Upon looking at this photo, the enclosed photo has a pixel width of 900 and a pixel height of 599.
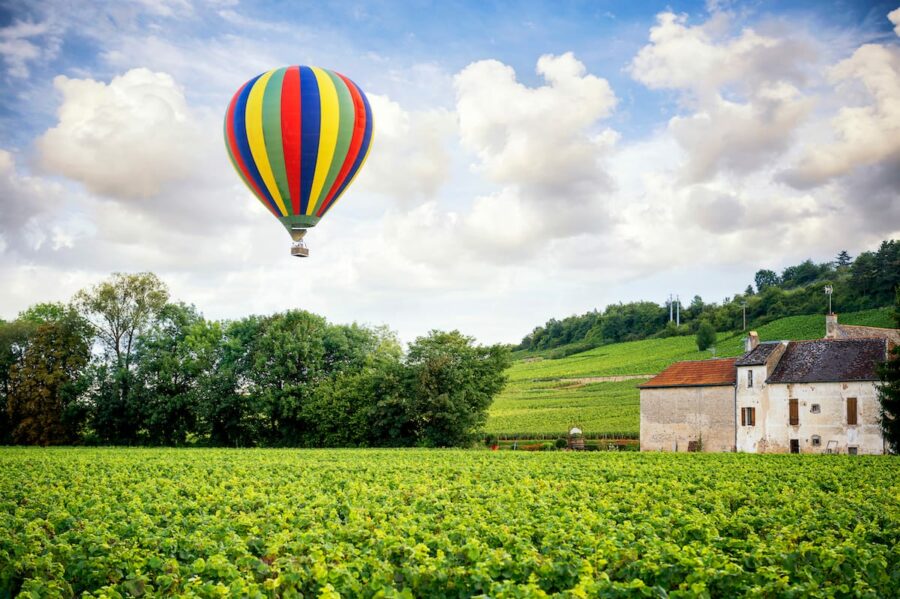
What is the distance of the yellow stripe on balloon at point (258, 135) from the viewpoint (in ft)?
88.9

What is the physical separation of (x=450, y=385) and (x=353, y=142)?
1038 inches

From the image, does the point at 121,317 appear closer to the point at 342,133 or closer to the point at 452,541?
the point at 342,133

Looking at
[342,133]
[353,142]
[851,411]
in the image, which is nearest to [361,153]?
[353,142]

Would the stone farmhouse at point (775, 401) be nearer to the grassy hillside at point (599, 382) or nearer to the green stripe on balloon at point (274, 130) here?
the grassy hillside at point (599, 382)

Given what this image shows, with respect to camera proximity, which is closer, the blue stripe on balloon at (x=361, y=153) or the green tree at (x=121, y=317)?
the blue stripe on balloon at (x=361, y=153)

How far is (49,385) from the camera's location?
2370 inches

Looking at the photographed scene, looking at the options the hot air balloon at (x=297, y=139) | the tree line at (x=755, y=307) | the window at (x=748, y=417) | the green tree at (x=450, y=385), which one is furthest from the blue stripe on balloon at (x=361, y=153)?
the tree line at (x=755, y=307)

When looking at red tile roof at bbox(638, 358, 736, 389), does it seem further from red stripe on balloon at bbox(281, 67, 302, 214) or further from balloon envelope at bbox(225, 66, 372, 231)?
red stripe on balloon at bbox(281, 67, 302, 214)

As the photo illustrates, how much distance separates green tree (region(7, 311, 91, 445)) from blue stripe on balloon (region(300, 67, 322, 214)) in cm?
4114

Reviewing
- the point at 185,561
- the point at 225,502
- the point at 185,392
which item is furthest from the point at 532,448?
the point at 185,561

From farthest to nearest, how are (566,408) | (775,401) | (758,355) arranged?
(566,408) < (758,355) < (775,401)

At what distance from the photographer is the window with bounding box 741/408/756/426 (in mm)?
48703

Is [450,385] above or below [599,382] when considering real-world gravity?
below

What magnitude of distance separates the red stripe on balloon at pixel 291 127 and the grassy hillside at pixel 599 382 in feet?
140
